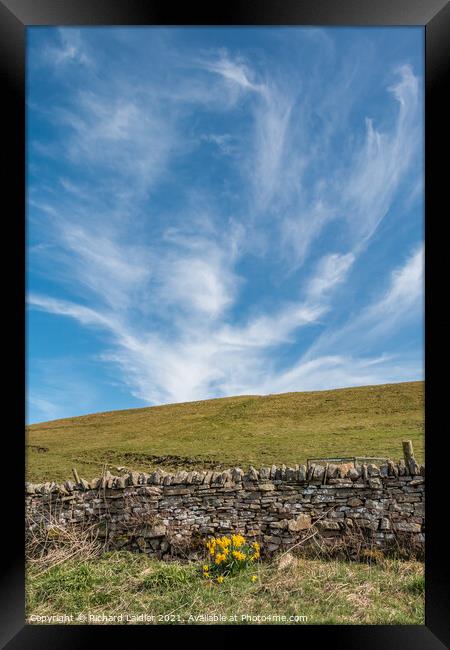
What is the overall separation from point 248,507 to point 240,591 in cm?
170

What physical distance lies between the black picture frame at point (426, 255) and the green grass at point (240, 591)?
86 centimetres

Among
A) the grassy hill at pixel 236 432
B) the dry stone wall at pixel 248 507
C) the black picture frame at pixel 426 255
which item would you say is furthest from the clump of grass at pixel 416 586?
the grassy hill at pixel 236 432

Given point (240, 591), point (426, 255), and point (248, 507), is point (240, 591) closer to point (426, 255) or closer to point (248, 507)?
point (248, 507)

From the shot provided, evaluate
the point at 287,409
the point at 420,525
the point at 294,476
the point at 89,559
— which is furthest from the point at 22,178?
A: the point at 287,409

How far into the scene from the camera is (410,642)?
5.92 feet

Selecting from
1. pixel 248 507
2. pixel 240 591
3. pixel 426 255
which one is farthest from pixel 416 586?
pixel 426 255

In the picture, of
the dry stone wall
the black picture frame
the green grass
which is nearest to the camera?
the black picture frame

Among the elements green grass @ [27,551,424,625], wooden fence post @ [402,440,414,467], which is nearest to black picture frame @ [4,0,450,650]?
green grass @ [27,551,424,625]

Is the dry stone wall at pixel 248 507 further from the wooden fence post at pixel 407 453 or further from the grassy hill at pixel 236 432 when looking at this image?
the grassy hill at pixel 236 432

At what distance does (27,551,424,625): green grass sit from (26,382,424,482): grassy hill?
7492 mm

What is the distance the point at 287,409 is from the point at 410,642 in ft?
74.0

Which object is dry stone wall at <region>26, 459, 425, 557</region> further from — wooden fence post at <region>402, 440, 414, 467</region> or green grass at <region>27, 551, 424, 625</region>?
green grass at <region>27, 551, 424, 625</region>

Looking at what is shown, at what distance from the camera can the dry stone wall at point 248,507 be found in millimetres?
4719

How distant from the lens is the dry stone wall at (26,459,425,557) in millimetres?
4719
